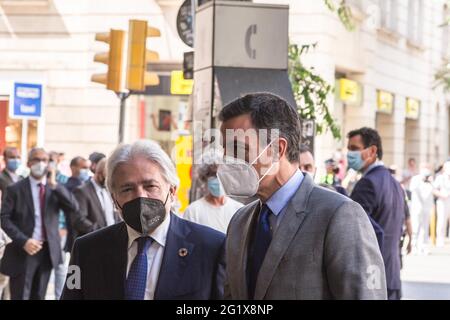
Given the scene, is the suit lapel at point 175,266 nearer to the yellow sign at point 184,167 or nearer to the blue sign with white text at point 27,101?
the blue sign with white text at point 27,101

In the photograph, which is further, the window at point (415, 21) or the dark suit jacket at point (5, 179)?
the window at point (415, 21)

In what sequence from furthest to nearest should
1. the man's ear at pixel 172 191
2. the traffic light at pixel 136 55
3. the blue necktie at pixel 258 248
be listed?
the traffic light at pixel 136 55 → the man's ear at pixel 172 191 → the blue necktie at pixel 258 248

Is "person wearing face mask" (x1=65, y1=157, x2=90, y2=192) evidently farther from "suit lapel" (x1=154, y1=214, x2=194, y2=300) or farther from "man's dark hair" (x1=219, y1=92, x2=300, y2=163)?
"man's dark hair" (x1=219, y1=92, x2=300, y2=163)

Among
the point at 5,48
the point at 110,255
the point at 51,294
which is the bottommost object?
the point at 51,294

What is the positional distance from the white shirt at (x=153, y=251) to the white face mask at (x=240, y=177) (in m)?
0.35

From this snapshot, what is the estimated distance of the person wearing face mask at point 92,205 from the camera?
38.3 ft

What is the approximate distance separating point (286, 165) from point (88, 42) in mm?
12154

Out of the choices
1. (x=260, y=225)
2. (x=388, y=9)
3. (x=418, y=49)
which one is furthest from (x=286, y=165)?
(x=418, y=49)

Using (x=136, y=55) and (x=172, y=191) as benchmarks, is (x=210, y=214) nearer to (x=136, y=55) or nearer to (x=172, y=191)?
(x=172, y=191)

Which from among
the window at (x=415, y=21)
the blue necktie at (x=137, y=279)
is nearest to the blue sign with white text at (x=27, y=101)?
the window at (x=415, y=21)

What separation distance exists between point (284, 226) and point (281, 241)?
2.1 inches

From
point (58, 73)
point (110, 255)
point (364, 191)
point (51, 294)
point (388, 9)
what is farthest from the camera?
point (388, 9)

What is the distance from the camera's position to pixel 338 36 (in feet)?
62.1

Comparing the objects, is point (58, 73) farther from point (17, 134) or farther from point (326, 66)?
point (326, 66)
